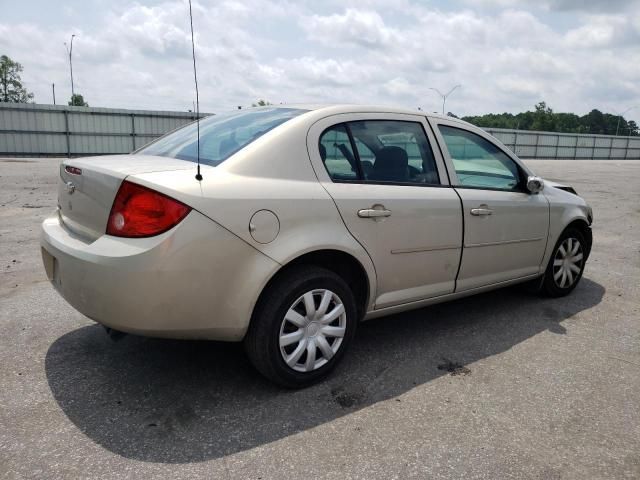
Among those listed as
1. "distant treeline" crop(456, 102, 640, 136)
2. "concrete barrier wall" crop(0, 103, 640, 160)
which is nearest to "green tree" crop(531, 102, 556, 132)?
"distant treeline" crop(456, 102, 640, 136)

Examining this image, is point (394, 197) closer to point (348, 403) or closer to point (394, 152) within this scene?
point (394, 152)

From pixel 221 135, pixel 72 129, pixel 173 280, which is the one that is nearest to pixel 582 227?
pixel 221 135

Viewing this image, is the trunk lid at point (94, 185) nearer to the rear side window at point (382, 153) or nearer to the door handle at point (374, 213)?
the rear side window at point (382, 153)

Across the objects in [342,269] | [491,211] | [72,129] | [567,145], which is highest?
[567,145]

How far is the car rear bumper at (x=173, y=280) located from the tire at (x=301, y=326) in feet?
0.37

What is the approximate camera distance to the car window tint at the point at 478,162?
3.76 meters

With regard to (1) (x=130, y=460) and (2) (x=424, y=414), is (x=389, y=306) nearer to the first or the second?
(2) (x=424, y=414)

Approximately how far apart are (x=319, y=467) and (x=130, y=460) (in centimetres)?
83

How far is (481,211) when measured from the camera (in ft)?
12.1

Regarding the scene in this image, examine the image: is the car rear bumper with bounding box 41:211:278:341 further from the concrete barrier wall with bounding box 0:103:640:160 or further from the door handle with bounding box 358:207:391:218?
the concrete barrier wall with bounding box 0:103:640:160

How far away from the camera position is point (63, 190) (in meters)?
3.09

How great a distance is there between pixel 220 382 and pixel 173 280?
0.85 metres

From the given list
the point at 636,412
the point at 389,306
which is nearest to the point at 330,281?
the point at 389,306

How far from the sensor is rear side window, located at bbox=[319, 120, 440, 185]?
3.11 metres
